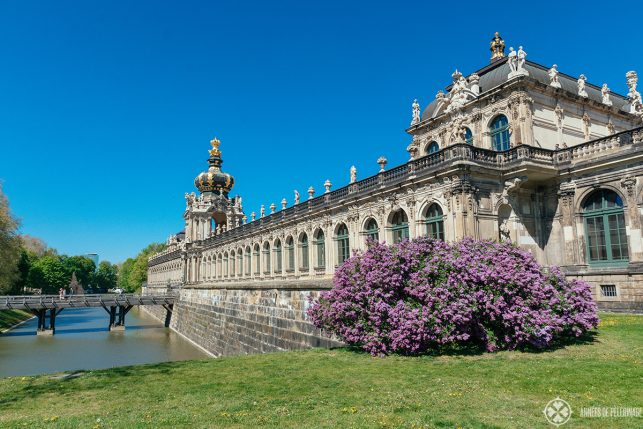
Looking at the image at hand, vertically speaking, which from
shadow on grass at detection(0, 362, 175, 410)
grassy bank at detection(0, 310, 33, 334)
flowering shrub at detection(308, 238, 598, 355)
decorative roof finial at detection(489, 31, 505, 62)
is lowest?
grassy bank at detection(0, 310, 33, 334)

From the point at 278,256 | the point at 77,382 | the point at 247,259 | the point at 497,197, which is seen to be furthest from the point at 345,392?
the point at 247,259

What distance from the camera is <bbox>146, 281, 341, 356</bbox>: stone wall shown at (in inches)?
655

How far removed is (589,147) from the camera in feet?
65.2

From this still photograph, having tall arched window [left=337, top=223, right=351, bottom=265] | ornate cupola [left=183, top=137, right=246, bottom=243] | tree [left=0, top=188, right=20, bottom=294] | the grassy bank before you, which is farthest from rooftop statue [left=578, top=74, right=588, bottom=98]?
the grassy bank

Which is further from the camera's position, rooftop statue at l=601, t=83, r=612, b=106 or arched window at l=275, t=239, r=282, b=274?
arched window at l=275, t=239, r=282, b=274

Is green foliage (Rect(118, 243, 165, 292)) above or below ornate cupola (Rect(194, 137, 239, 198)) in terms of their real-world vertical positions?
below

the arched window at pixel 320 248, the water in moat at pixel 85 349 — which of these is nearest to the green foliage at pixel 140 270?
the water in moat at pixel 85 349

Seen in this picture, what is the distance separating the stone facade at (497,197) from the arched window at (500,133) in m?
0.06

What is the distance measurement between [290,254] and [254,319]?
1305cm

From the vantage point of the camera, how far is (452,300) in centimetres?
1051

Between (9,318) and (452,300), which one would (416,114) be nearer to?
(452,300)

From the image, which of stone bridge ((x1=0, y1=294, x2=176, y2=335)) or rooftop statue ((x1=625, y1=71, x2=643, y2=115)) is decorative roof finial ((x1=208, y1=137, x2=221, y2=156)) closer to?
stone bridge ((x1=0, y1=294, x2=176, y2=335))

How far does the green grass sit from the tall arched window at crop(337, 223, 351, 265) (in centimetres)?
1749

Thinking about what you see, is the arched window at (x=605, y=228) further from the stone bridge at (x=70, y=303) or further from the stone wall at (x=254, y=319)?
the stone bridge at (x=70, y=303)
